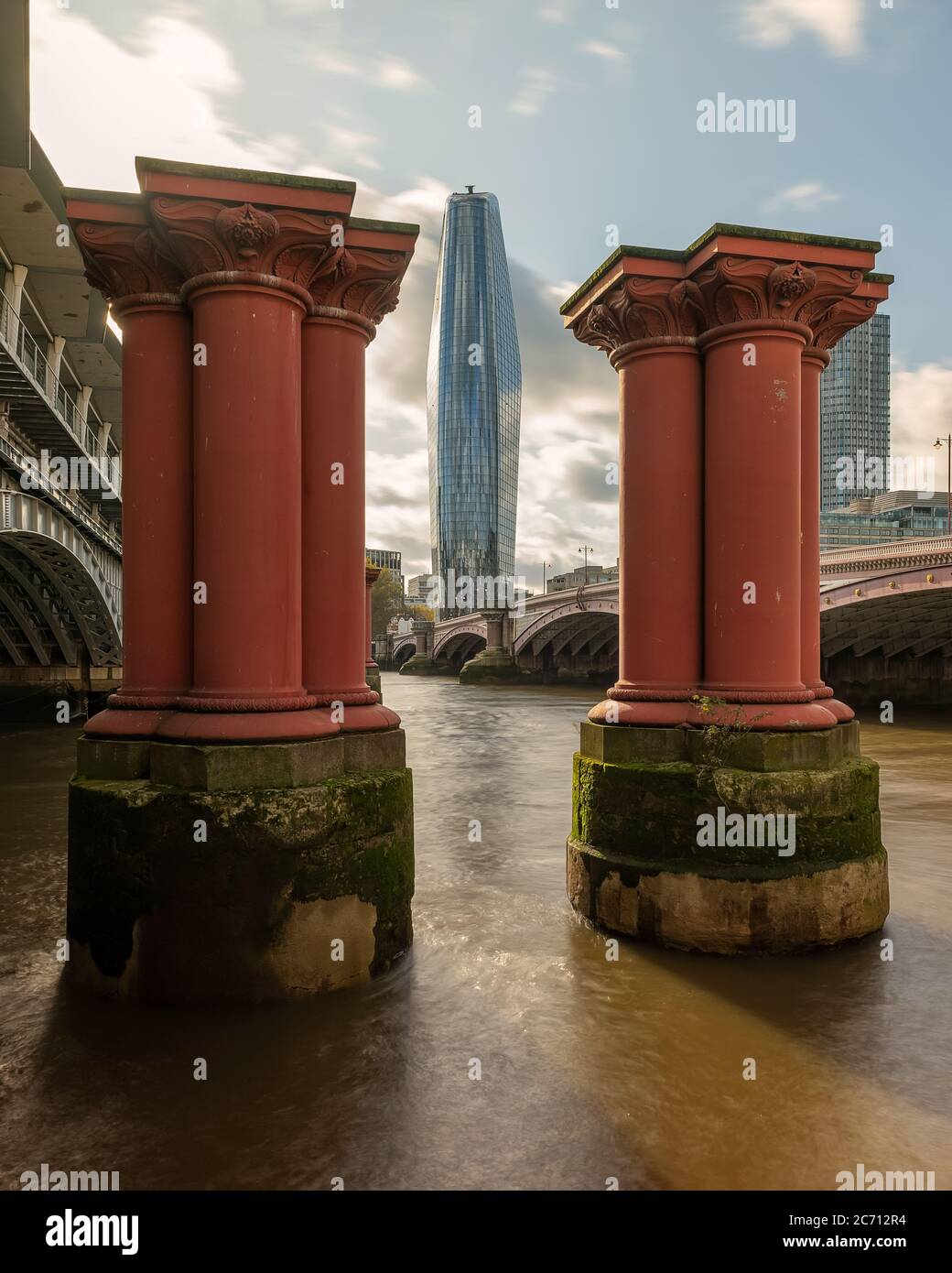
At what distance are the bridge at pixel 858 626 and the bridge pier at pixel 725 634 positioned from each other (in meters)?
12.1

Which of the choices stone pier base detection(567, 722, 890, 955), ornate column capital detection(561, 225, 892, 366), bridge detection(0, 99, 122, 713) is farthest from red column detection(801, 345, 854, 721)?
bridge detection(0, 99, 122, 713)

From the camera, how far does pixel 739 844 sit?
5.08 metres

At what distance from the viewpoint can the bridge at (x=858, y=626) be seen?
1024 inches

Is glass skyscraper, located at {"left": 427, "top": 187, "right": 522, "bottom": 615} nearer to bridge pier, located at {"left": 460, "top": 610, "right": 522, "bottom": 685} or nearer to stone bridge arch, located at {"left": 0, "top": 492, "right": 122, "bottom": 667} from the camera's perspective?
bridge pier, located at {"left": 460, "top": 610, "right": 522, "bottom": 685}

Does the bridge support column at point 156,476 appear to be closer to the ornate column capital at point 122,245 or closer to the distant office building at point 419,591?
the ornate column capital at point 122,245

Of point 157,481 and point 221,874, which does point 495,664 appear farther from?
point 221,874

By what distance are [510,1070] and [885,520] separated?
109988 millimetres

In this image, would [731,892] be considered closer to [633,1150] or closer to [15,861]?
[633,1150]

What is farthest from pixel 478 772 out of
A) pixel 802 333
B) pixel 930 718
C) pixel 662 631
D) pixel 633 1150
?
pixel 930 718

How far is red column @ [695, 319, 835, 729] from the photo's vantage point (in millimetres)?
5391

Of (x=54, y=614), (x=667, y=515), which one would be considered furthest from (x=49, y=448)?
(x=667, y=515)
